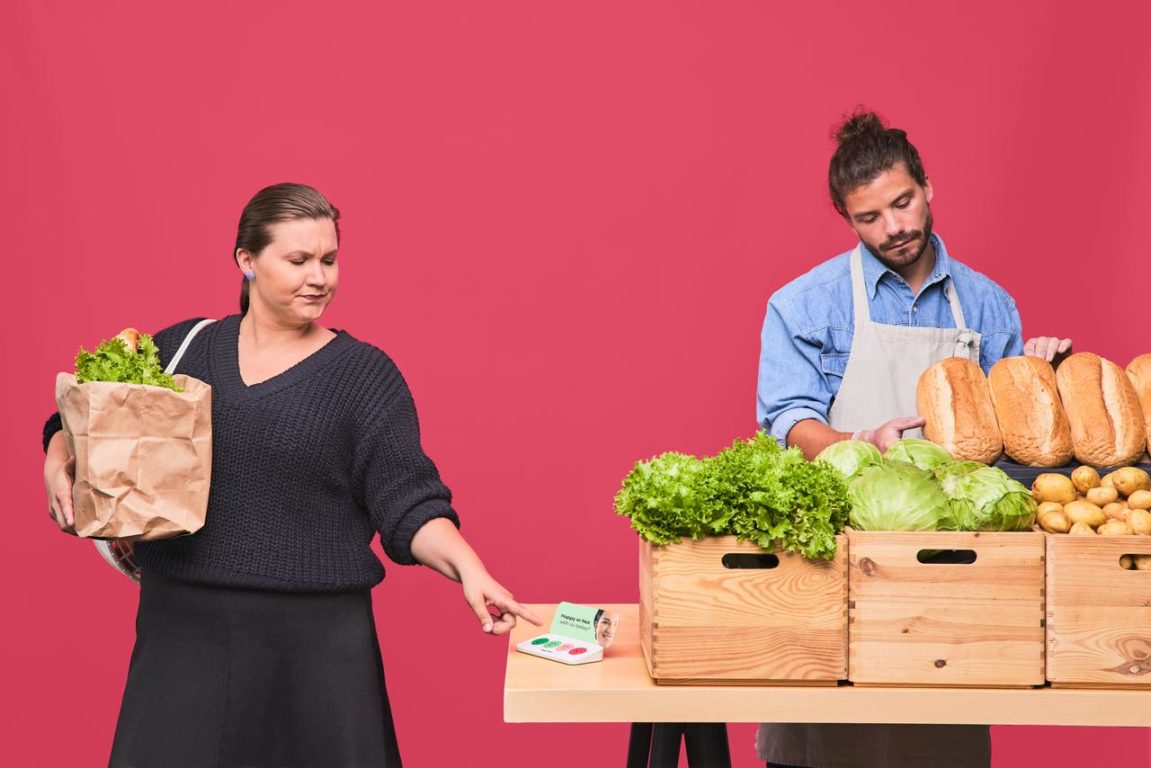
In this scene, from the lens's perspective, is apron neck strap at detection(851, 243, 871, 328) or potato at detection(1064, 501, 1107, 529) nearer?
potato at detection(1064, 501, 1107, 529)

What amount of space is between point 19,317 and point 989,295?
3.22m

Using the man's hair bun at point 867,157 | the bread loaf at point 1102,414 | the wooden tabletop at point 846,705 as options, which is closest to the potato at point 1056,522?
the wooden tabletop at point 846,705

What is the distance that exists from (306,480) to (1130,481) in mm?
1644

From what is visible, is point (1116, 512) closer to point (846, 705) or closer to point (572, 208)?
point (846, 705)

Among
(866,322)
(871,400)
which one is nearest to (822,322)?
(866,322)

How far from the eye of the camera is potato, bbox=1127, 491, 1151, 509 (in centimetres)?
251

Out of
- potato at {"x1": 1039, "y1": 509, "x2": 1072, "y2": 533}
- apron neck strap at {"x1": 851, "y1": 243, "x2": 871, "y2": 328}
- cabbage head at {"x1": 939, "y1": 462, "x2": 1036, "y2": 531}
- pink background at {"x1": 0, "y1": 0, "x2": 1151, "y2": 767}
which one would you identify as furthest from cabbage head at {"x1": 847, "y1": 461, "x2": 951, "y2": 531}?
pink background at {"x1": 0, "y1": 0, "x2": 1151, "y2": 767}

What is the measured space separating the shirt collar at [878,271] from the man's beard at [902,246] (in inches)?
0.8

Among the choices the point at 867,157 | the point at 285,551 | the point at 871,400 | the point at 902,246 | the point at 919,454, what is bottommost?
the point at 285,551

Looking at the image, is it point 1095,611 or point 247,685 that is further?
point 247,685

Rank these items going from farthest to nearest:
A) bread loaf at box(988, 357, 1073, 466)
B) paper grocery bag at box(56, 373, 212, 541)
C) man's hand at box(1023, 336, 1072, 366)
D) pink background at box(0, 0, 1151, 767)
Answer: pink background at box(0, 0, 1151, 767)
man's hand at box(1023, 336, 1072, 366)
bread loaf at box(988, 357, 1073, 466)
paper grocery bag at box(56, 373, 212, 541)

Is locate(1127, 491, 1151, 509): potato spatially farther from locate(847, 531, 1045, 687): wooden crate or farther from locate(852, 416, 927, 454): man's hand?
locate(852, 416, 927, 454): man's hand

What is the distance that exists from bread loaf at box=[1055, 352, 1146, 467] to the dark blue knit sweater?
4.47 feet

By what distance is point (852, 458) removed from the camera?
262 centimetres
